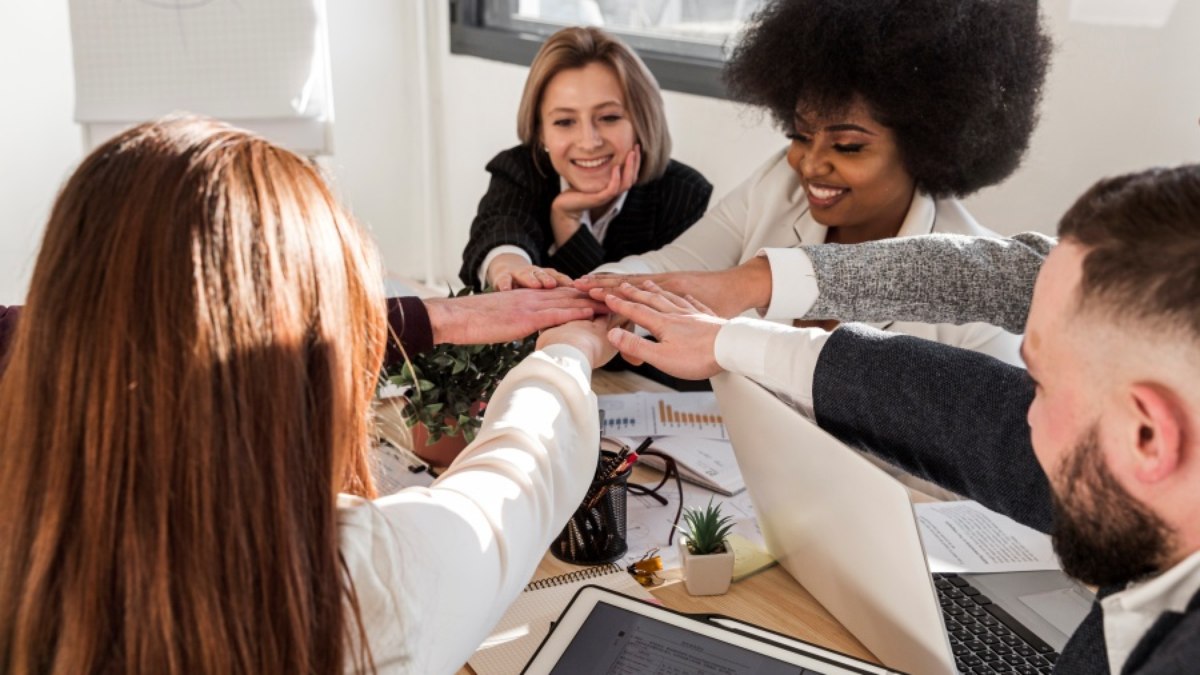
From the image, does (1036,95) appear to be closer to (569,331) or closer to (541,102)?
(569,331)

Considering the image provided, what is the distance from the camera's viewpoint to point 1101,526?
79cm

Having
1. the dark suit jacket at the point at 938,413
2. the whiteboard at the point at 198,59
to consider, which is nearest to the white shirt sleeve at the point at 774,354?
the dark suit jacket at the point at 938,413

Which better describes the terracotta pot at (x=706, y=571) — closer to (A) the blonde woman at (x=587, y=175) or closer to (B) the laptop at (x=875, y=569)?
(B) the laptop at (x=875, y=569)

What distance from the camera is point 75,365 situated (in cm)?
70

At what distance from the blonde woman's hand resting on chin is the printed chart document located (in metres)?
0.43

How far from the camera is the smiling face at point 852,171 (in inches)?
64.5

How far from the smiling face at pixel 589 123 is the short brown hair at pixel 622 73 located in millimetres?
16

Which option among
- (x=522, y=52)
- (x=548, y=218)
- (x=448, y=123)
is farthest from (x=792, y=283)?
(x=448, y=123)

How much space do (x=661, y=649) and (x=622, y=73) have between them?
1.57m

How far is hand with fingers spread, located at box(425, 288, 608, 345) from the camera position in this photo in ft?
4.66

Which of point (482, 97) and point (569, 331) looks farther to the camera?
point (482, 97)

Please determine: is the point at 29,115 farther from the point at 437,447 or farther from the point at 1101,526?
the point at 1101,526

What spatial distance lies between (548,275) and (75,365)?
3.39 feet

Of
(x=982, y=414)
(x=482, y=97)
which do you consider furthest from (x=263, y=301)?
(x=482, y=97)
